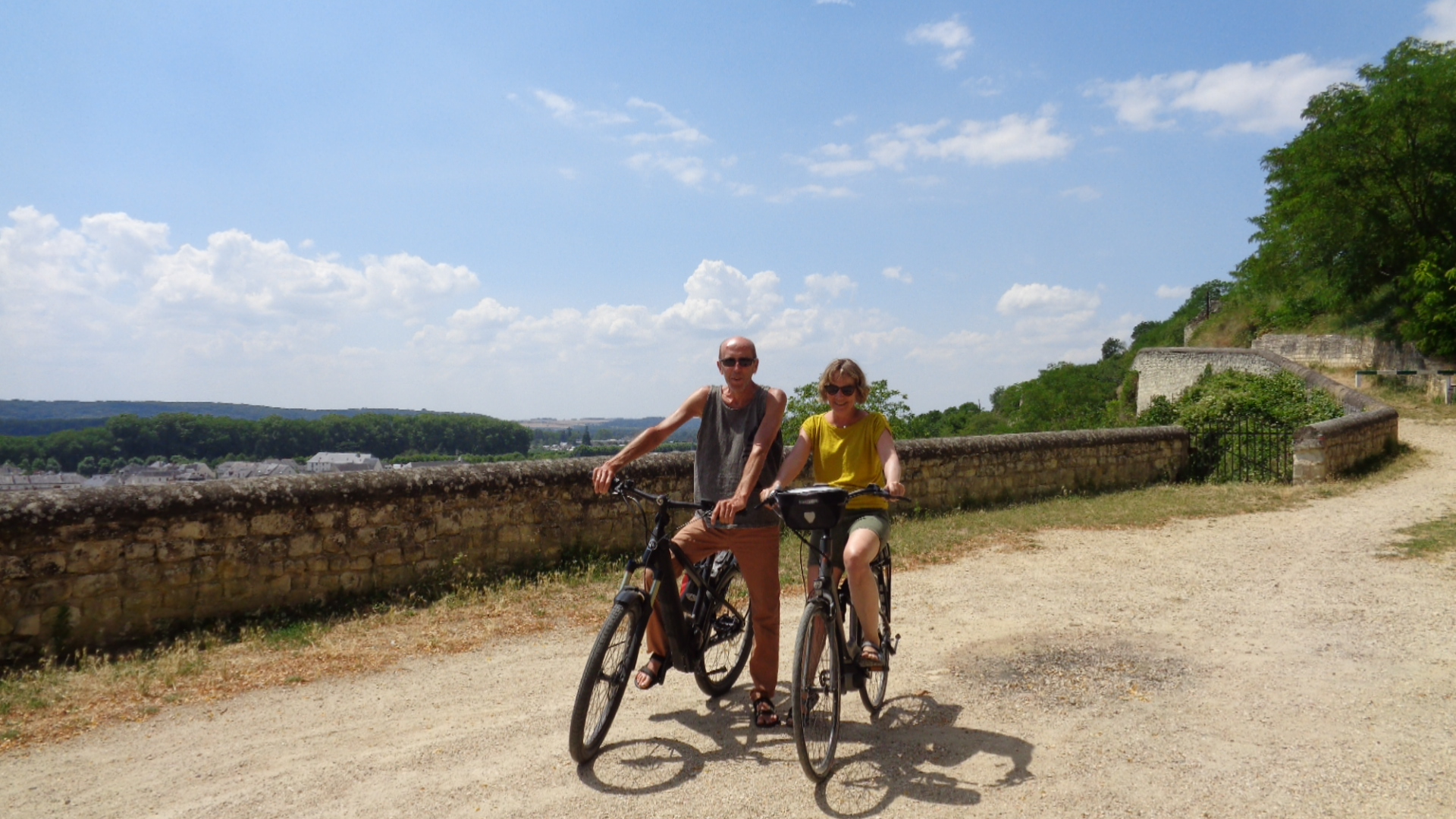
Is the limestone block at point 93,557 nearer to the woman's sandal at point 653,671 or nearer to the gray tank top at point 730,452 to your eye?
the woman's sandal at point 653,671

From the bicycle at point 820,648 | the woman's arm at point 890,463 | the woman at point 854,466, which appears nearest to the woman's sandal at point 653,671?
the bicycle at point 820,648

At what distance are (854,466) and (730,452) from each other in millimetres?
563

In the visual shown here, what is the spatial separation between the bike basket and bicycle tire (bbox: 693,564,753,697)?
0.71 meters

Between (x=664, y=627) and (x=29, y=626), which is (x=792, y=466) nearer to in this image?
(x=664, y=627)

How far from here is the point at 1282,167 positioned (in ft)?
125

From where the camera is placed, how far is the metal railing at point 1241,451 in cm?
1436

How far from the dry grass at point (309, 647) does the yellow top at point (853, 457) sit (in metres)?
2.67

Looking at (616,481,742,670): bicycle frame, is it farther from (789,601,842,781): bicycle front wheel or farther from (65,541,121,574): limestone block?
(65,541,121,574): limestone block

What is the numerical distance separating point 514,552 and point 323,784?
3.87 m

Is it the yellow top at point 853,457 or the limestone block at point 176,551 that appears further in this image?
Result: the limestone block at point 176,551

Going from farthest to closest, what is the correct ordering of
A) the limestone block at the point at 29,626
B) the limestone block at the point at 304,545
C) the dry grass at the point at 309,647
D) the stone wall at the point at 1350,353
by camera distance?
the stone wall at the point at 1350,353
the limestone block at the point at 304,545
the limestone block at the point at 29,626
the dry grass at the point at 309,647

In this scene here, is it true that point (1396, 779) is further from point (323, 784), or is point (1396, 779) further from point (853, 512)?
point (323, 784)

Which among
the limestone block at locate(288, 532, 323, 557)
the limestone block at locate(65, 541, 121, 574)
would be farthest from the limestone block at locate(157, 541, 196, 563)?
the limestone block at locate(288, 532, 323, 557)

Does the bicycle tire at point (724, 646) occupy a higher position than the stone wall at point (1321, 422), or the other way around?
the stone wall at point (1321, 422)
